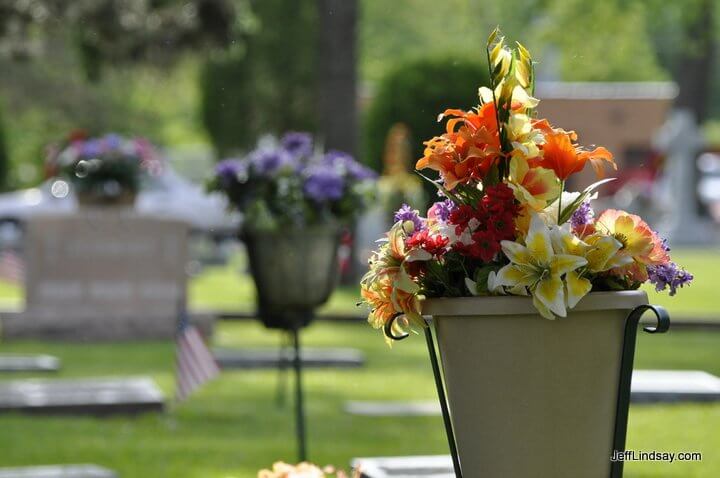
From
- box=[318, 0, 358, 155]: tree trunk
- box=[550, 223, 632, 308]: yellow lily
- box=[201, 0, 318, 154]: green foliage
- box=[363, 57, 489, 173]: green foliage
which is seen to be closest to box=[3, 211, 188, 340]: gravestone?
box=[318, 0, 358, 155]: tree trunk

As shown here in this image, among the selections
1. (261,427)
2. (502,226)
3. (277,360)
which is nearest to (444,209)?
(502,226)

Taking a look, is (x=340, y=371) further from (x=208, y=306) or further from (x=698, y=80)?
(x=698, y=80)

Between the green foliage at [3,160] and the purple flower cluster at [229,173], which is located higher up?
the green foliage at [3,160]

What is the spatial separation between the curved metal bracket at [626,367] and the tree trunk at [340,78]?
55.1ft

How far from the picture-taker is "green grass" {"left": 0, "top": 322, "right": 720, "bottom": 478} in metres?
7.75

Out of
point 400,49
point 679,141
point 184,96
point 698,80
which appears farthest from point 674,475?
point 184,96

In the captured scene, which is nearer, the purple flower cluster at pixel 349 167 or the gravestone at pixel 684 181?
the purple flower cluster at pixel 349 167

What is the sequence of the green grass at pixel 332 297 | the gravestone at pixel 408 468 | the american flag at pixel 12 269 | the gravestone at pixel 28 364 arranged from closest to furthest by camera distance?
the gravestone at pixel 408 468
the gravestone at pixel 28 364
the green grass at pixel 332 297
the american flag at pixel 12 269

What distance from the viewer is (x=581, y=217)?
3621 millimetres

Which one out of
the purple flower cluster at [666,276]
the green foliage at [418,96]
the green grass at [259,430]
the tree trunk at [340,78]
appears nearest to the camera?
the purple flower cluster at [666,276]

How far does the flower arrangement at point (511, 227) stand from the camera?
344 centimetres

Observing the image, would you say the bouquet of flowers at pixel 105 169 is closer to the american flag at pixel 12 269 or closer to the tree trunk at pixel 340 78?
the american flag at pixel 12 269

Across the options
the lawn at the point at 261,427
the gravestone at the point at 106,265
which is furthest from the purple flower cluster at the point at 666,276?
the gravestone at the point at 106,265

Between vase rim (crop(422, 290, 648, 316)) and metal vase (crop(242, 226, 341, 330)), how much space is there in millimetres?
4395
